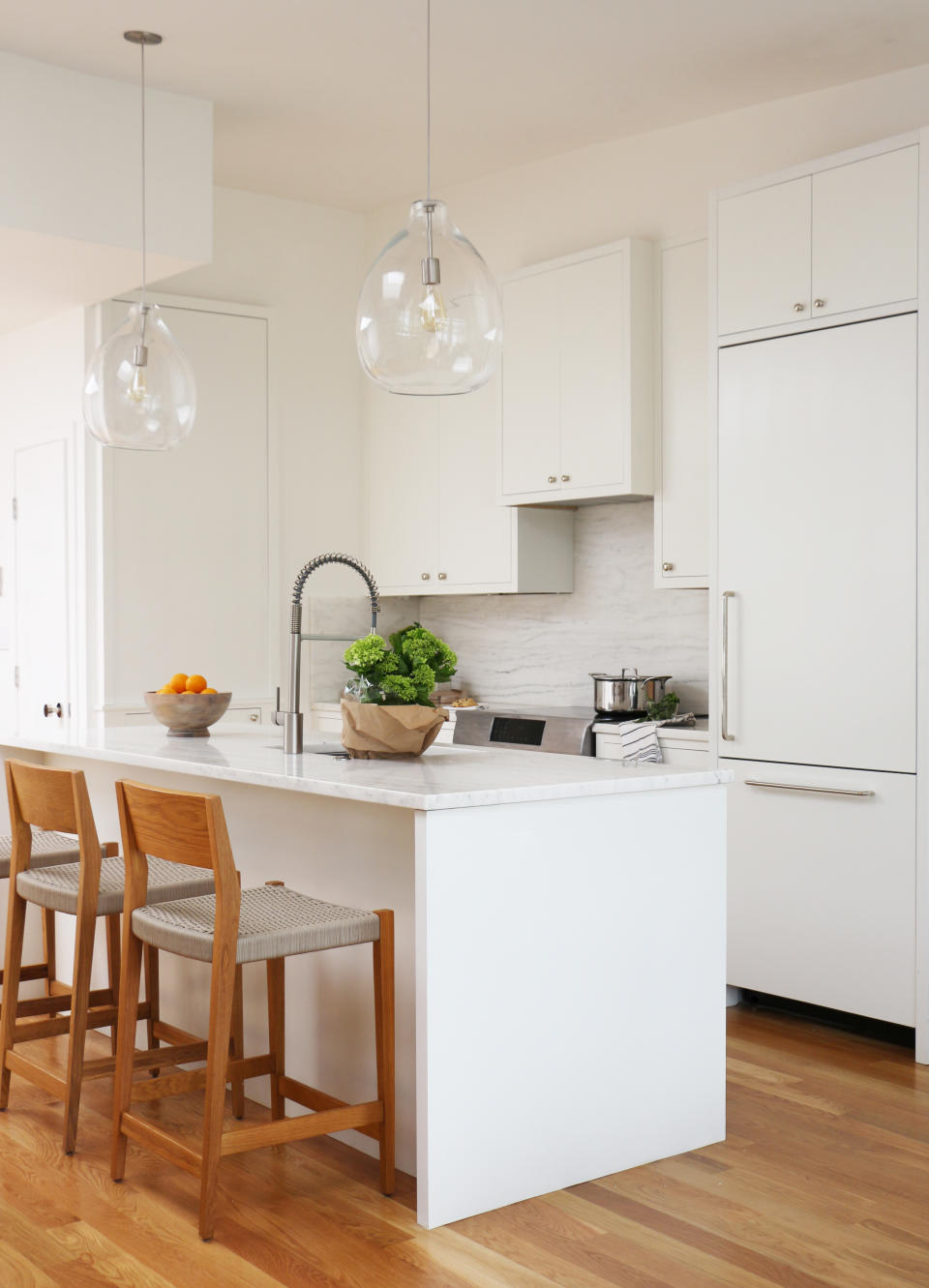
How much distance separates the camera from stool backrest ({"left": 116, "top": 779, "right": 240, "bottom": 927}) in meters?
2.45

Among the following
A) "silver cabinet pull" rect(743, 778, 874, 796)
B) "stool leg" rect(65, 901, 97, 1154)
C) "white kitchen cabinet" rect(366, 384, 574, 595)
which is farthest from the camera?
"white kitchen cabinet" rect(366, 384, 574, 595)

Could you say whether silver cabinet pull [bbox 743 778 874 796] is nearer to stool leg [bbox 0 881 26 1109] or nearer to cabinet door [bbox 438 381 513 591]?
cabinet door [bbox 438 381 513 591]

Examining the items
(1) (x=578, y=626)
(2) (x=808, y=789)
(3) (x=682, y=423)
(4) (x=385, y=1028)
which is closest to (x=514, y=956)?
(4) (x=385, y=1028)

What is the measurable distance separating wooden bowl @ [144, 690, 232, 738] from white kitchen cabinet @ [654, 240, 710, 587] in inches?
65.6

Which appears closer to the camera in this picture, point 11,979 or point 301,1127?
point 301,1127

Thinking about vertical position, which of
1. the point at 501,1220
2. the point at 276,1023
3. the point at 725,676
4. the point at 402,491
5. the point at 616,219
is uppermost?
the point at 616,219

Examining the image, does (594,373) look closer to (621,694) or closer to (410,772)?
(621,694)

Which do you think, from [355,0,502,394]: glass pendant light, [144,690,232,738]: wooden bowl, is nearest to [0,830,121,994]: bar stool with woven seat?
[144,690,232,738]: wooden bowl

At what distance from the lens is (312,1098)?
2846mm

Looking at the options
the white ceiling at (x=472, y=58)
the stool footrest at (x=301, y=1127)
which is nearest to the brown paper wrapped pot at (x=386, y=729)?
the stool footrest at (x=301, y=1127)

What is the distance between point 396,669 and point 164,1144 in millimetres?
1091

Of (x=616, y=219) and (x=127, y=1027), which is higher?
(x=616, y=219)

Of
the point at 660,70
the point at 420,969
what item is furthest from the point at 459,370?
the point at 660,70

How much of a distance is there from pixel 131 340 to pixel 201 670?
6.96 feet
